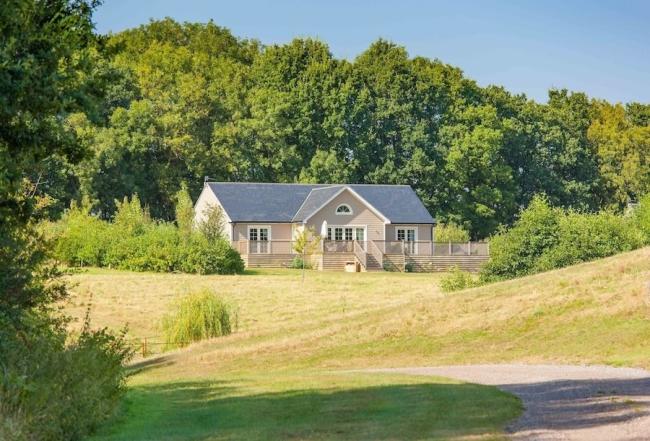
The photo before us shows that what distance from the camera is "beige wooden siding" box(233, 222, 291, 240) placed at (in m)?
76.1

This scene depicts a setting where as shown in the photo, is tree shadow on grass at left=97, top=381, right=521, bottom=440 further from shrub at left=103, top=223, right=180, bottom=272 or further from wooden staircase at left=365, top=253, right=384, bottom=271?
→ wooden staircase at left=365, top=253, right=384, bottom=271

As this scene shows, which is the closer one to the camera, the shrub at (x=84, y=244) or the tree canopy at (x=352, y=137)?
the shrub at (x=84, y=244)

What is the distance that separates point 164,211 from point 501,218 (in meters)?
26.1

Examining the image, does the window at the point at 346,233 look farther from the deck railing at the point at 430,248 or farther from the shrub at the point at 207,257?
the shrub at the point at 207,257

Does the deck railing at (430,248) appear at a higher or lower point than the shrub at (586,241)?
higher

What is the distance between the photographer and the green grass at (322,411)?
49.1 ft

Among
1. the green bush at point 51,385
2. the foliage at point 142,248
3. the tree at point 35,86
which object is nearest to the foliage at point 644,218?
the foliage at point 142,248

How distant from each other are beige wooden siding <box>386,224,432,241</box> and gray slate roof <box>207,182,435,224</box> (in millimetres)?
412

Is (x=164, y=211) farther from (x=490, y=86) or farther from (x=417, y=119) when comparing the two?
(x=490, y=86)

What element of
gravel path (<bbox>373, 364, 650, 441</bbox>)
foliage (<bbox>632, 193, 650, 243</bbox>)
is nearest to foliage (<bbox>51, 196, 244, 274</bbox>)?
foliage (<bbox>632, 193, 650, 243</bbox>)

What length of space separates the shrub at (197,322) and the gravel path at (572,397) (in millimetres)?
10431

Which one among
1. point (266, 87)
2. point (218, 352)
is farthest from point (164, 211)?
point (218, 352)

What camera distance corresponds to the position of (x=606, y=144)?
101375 mm

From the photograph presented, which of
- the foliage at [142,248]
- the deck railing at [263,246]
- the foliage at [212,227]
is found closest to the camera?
the foliage at [142,248]
